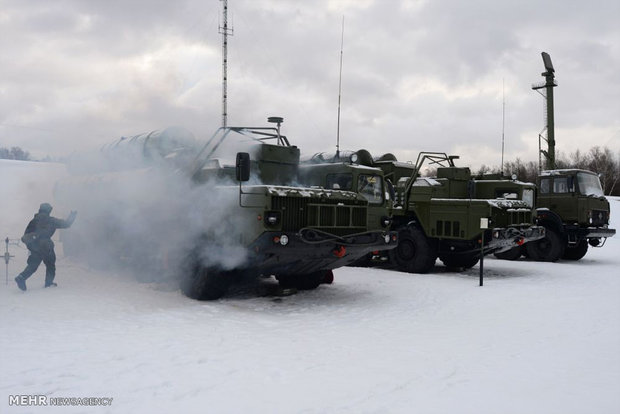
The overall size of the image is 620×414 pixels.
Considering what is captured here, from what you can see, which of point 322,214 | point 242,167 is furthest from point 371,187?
point 242,167

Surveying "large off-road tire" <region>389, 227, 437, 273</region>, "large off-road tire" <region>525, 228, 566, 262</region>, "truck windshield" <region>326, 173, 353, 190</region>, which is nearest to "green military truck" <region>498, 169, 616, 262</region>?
"large off-road tire" <region>525, 228, 566, 262</region>

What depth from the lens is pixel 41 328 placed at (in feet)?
18.8

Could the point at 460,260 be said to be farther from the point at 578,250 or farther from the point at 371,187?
the point at 371,187

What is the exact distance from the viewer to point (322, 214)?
24.1ft

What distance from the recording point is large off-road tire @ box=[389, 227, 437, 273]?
11719 mm

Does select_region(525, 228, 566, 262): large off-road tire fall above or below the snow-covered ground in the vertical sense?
above

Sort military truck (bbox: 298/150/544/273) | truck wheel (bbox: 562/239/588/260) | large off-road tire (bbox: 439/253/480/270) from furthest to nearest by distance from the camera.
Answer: truck wheel (bbox: 562/239/588/260)
large off-road tire (bbox: 439/253/480/270)
military truck (bbox: 298/150/544/273)

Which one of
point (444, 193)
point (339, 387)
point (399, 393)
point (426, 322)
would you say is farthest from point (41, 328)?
point (444, 193)

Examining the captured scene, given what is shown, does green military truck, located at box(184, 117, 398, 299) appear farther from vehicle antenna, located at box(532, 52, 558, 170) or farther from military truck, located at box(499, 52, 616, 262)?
vehicle antenna, located at box(532, 52, 558, 170)

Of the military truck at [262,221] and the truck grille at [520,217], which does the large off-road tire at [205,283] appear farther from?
the truck grille at [520,217]

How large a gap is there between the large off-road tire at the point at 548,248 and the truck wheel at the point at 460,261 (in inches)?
116

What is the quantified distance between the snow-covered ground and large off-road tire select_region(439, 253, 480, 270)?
10.9ft

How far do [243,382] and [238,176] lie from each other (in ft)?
10.7

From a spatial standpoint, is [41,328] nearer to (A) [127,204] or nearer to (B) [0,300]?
(B) [0,300]
